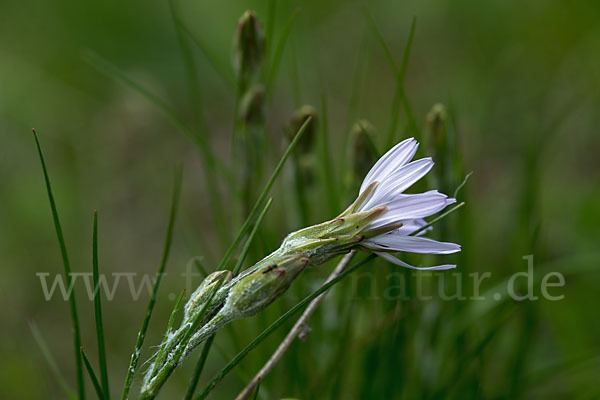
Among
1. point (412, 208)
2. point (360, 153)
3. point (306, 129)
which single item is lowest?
point (412, 208)

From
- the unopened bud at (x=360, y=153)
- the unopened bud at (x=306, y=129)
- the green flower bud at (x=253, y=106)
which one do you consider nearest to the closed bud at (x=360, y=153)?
the unopened bud at (x=360, y=153)

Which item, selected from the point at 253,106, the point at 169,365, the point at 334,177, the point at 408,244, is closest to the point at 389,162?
the point at 408,244

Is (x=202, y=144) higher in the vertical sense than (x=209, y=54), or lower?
lower

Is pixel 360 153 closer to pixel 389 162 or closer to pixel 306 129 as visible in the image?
pixel 306 129

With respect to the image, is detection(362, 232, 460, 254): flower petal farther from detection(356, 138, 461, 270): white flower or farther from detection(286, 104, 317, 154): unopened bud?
detection(286, 104, 317, 154): unopened bud

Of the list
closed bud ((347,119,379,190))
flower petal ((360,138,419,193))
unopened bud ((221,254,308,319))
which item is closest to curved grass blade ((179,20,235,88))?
closed bud ((347,119,379,190))

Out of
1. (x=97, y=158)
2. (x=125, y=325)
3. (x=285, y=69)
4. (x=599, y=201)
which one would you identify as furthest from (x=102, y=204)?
(x=599, y=201)

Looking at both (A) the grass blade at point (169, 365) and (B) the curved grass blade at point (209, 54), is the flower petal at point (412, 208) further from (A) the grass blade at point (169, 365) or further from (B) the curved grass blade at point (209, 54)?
(B) the curved grass blade at point (209, 54)
